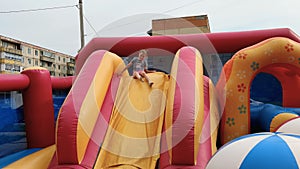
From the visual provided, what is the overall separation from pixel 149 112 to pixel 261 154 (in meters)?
1.63

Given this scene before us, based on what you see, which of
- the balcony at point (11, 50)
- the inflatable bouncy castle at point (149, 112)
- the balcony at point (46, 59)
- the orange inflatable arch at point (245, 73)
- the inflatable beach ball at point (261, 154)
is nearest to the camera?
the inflatable beach ball at point (261, 154)

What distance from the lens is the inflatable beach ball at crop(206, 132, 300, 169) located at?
1.29m

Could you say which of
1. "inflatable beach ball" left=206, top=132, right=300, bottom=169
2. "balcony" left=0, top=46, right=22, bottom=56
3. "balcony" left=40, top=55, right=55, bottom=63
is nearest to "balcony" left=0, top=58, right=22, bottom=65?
"balcony" left=0, top=46, right=22, bottom=56

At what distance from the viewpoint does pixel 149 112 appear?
2904mm

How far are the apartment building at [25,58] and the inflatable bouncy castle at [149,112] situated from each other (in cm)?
2179

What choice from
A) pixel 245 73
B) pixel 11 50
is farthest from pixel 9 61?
pixel 245 73

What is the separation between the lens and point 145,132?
273 centimetres

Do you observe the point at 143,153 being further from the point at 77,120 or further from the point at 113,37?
the point at 113,37

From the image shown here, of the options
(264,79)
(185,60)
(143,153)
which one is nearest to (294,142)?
(143,153)

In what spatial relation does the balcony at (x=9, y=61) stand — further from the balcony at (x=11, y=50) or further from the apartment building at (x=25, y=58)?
the balcony at (x=11, y=50)

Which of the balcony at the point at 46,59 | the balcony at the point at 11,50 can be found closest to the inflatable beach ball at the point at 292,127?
the balcony at the point at 11,50

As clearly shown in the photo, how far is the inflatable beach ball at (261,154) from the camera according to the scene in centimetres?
129

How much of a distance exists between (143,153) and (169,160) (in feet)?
0.94

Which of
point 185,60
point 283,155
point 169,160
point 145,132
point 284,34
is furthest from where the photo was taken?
point 284,34
